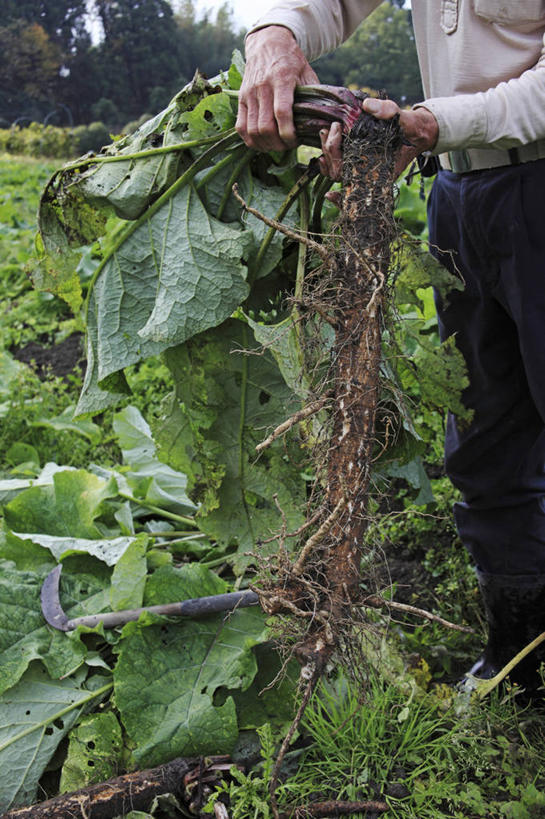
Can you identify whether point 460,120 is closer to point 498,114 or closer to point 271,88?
point 498,114

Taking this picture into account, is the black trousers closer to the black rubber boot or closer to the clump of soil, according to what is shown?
the black rubber boot

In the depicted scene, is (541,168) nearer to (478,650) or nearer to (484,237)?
(484,237)

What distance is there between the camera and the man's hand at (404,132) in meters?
1.71

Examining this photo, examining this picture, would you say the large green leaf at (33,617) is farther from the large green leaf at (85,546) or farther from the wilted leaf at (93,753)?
the wilted leaf at (93,753)

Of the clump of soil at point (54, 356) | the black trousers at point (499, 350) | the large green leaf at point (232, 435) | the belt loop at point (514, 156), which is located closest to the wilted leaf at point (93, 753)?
the large green leaf at point (232, 435)

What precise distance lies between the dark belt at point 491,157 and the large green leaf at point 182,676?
4.93ft

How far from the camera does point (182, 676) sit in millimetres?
2219

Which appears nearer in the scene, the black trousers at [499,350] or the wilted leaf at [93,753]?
the black trousers at [499,350]

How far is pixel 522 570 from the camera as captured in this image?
2.39m

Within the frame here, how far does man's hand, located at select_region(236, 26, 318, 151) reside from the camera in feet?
6.05

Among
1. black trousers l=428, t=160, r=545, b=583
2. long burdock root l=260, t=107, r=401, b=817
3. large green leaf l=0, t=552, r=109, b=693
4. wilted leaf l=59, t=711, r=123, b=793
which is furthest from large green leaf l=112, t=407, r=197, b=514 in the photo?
long burdock root l=260, t=107, r=401, b=817

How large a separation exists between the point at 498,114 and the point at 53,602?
2034 millimetres

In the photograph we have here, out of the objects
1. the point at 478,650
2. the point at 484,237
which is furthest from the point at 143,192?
the point at 478,650

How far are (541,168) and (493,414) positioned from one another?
0.75 metres
